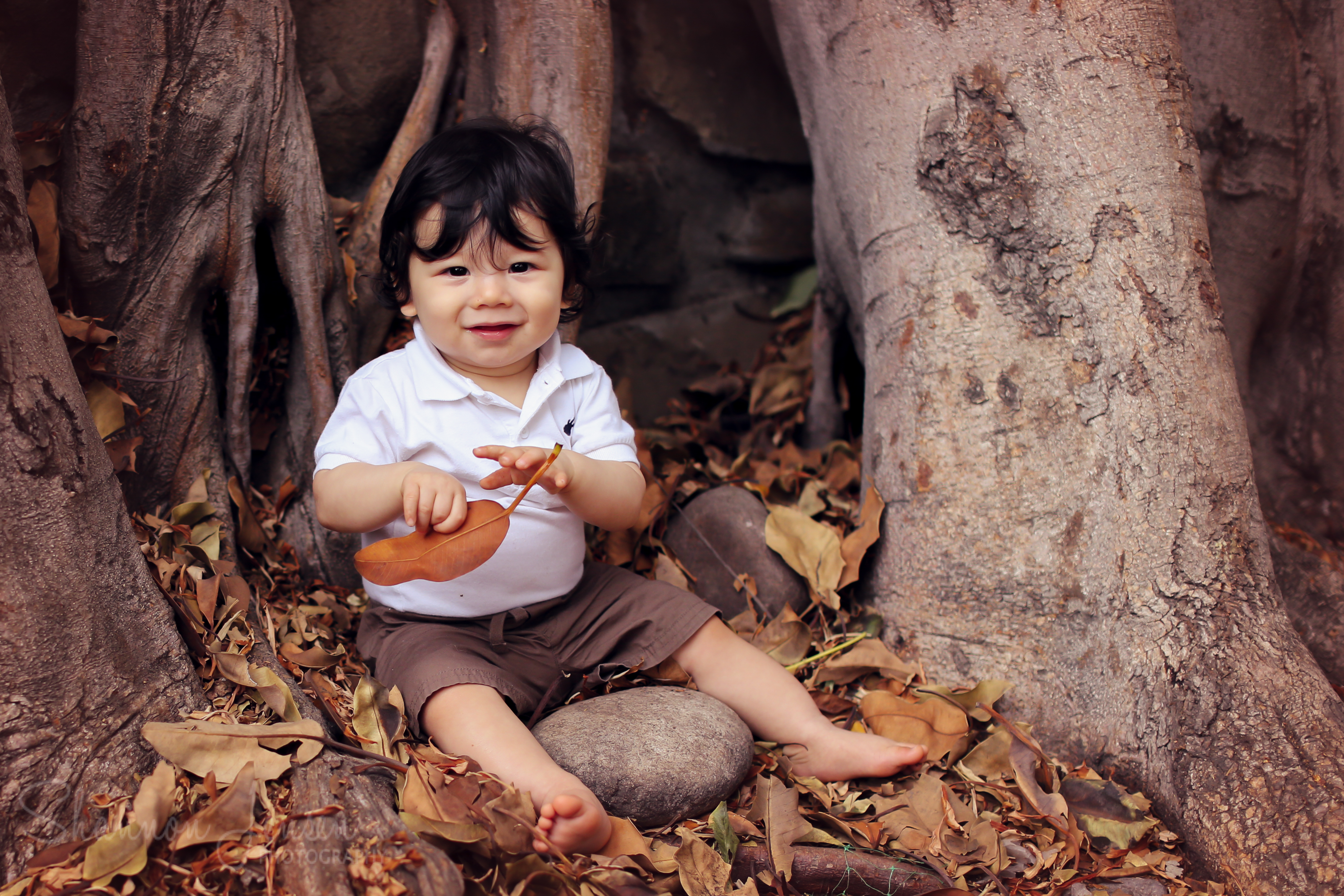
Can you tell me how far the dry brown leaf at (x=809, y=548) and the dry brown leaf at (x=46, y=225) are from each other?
1720 mm

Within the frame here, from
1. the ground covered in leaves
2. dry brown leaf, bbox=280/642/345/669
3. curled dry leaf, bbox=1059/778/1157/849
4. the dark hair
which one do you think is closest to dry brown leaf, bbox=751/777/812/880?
the ground covered in leaves

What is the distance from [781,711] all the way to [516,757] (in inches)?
24.6

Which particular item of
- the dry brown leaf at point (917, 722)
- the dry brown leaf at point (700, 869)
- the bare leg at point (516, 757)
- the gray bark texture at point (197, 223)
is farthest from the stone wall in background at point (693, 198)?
the dry brown leaf at point (700, 869)

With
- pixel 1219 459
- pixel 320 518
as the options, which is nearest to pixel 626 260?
pixel 320 518

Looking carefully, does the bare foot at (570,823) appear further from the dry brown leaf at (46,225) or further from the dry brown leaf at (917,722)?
the dry brown leaf at (46,225)

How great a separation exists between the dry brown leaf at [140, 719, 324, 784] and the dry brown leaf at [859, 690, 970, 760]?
1.15m

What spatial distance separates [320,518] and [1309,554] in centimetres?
240

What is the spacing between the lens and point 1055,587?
190 centimetres

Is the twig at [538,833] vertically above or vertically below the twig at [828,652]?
below

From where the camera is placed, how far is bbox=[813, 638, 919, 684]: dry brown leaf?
2.04 meters

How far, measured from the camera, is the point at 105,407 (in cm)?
186

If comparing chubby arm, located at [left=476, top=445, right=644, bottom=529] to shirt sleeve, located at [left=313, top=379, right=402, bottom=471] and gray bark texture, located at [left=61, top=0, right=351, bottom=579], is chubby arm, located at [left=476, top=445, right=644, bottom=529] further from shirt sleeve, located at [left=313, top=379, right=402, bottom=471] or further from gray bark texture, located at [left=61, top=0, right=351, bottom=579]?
gray bark texture, located at [left=61, top=0, right=351, bottom=579]

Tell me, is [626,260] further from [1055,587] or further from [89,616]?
[89,616]

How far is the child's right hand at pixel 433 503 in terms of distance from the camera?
1550mm
